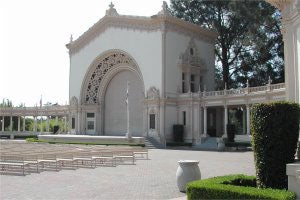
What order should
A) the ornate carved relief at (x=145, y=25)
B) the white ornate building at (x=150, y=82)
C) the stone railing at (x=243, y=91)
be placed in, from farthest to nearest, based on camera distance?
the ornate carved relief at (x=145, y=25), the white ornate building at (x=150, y=82), the stone railing at (x=243, y=91)

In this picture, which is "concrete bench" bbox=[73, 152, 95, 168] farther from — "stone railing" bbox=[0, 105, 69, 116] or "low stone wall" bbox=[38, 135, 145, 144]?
"stone railing" bbox=[0, 105, 69, 116]

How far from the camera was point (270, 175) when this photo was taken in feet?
35.4

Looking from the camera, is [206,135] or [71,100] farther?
[71,100]

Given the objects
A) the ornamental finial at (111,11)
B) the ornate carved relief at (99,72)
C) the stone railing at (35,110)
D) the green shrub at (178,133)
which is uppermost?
the ornamental finial at (111,11)

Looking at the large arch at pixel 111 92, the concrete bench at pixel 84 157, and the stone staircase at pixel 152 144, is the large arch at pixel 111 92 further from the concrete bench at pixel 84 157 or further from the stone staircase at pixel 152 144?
the concrete bench at pixel 84 157

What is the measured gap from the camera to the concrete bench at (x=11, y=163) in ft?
62.1

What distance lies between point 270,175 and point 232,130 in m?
31.0

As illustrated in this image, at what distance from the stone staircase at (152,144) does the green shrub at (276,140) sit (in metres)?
32.8

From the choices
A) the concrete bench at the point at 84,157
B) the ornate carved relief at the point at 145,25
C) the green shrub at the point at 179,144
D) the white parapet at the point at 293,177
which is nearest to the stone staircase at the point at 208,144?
the green shrub at the point at 179,144

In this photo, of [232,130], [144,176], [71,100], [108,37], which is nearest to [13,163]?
[144,176]

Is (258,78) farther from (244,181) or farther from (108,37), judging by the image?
(244,181)

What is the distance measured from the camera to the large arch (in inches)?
2131

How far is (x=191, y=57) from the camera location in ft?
168

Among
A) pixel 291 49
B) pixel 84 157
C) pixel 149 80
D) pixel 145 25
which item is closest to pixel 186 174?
pixel 291 49
